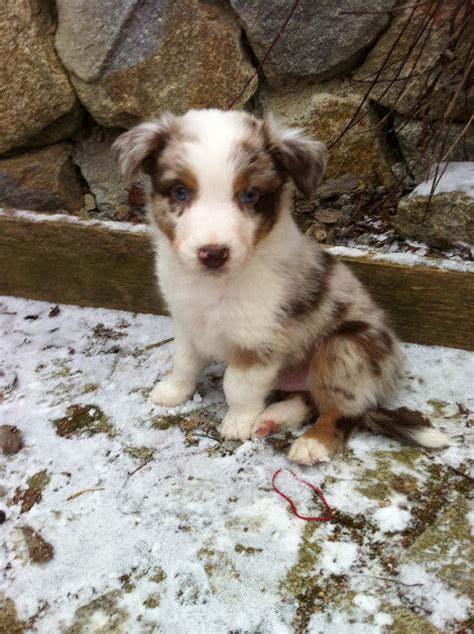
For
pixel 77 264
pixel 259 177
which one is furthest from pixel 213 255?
pixel 77 264

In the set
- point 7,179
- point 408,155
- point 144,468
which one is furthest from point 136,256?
point 408,155

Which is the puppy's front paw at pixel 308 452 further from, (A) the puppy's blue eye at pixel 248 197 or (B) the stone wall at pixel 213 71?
(B) the stone wall at pixel 213 71

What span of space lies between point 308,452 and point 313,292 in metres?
0.75

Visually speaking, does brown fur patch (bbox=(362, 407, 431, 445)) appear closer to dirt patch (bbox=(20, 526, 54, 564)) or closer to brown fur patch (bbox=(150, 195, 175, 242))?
brown fur patch (bbox=(150, 195, 175, 242))

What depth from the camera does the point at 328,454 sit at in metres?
2.63

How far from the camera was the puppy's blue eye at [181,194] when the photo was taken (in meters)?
2.32

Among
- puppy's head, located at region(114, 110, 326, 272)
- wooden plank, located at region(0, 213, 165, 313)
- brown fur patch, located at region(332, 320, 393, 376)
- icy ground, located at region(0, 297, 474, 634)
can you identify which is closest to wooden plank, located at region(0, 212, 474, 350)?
wooden plank, located at region(0, 213, 165, 313)

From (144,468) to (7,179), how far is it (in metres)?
2.37

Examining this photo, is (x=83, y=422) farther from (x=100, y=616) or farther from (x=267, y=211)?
(x=267, y=211)

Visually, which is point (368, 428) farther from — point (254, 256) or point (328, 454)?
point (254, 256)

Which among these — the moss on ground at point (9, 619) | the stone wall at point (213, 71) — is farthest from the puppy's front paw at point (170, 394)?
the stone wall at point (213, 71)

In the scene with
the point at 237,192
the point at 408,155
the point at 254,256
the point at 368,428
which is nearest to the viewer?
the point at 237,192

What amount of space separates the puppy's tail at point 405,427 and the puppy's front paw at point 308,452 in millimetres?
301

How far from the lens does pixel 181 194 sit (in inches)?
92.3
